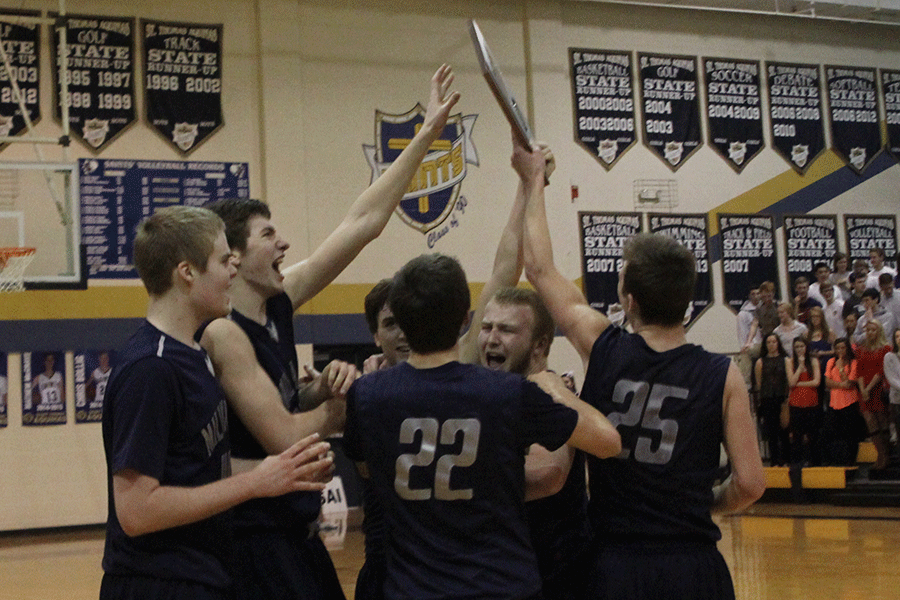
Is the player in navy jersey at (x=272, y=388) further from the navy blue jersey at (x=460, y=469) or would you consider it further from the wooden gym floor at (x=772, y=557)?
the wooden gym floor at (x=772, y=557)

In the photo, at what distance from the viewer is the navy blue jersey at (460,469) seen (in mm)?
2641

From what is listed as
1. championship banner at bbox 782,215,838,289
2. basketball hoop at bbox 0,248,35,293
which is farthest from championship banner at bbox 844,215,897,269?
basketball hoop at bbox 0,248,35,293

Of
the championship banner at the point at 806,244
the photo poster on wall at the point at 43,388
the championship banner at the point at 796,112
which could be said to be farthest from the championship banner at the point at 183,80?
the championship banner at the point at 806,244

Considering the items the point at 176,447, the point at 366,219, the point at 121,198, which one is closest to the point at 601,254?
the point at 121,198

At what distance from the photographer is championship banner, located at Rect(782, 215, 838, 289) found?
16359 millimetres

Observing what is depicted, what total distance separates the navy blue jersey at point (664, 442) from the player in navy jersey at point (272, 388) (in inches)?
36.3

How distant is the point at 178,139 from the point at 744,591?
32.9 ft

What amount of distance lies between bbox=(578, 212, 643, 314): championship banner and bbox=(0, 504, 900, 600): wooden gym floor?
4.20m

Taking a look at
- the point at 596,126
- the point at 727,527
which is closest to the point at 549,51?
the point at 596,126

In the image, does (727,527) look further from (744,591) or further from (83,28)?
(83,28)

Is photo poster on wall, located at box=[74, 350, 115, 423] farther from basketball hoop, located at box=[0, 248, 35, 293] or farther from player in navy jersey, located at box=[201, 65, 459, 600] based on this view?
player in navy jersey, located at box=[201, 65, 459, 600]

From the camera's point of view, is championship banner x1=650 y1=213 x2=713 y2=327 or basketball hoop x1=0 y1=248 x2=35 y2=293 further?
championship banner x1=650 y1=213 x2=713 y2=327

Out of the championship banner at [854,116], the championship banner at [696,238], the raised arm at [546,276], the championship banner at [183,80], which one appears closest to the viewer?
the raised arm at [546,276]

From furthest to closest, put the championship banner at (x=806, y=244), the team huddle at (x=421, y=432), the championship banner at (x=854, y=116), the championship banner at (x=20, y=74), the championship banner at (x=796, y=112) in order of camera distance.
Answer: the championship banner at (x=854, y=116) < the championship banner at (x=796, y=112) < the championship banner at (x=806, y=244) < the championship banner at (x=20, y=74) < the team huddle at (x=421, y=432)
